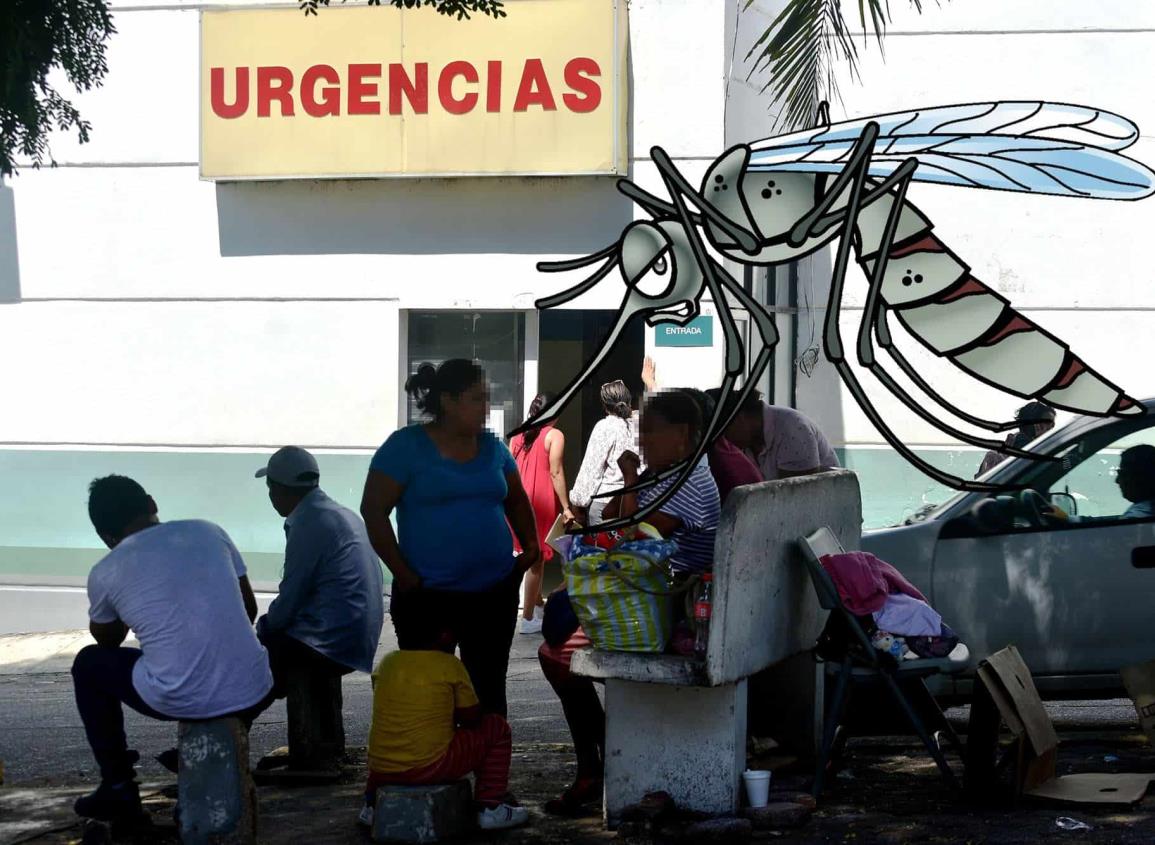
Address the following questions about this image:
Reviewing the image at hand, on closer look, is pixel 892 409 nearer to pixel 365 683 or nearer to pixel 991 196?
pixel 991 196

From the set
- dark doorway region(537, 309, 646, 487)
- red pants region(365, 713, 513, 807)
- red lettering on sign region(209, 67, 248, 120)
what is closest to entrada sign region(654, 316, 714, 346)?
dark doorway region(537, 309, 646, 487)

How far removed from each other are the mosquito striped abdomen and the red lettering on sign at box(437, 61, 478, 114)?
6429mm

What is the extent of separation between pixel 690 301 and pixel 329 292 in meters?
6.75

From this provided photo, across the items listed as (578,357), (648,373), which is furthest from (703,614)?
(578,357)

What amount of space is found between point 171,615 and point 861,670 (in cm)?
264

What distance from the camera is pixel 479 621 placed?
6.48 metres

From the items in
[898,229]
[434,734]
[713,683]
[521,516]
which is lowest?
[434,734]

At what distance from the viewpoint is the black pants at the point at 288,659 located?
7035 millimetres

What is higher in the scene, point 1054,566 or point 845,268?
point 845,268

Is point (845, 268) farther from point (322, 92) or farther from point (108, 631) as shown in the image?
point (322, 92)

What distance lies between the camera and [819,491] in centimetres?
691

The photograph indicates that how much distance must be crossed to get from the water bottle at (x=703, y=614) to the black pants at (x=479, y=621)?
104 centimetres

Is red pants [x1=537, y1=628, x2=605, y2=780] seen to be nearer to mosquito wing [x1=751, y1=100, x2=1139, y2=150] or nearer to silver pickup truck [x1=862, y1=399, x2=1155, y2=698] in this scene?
silver pickup truck [x1=862, y1=399, x2=1155, y2=698]

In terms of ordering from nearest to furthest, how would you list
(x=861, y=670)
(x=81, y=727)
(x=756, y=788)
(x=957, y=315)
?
(x=756, y=788) → (x=957, y=315) → (x=861, y=670) → (x=81, y=727)
